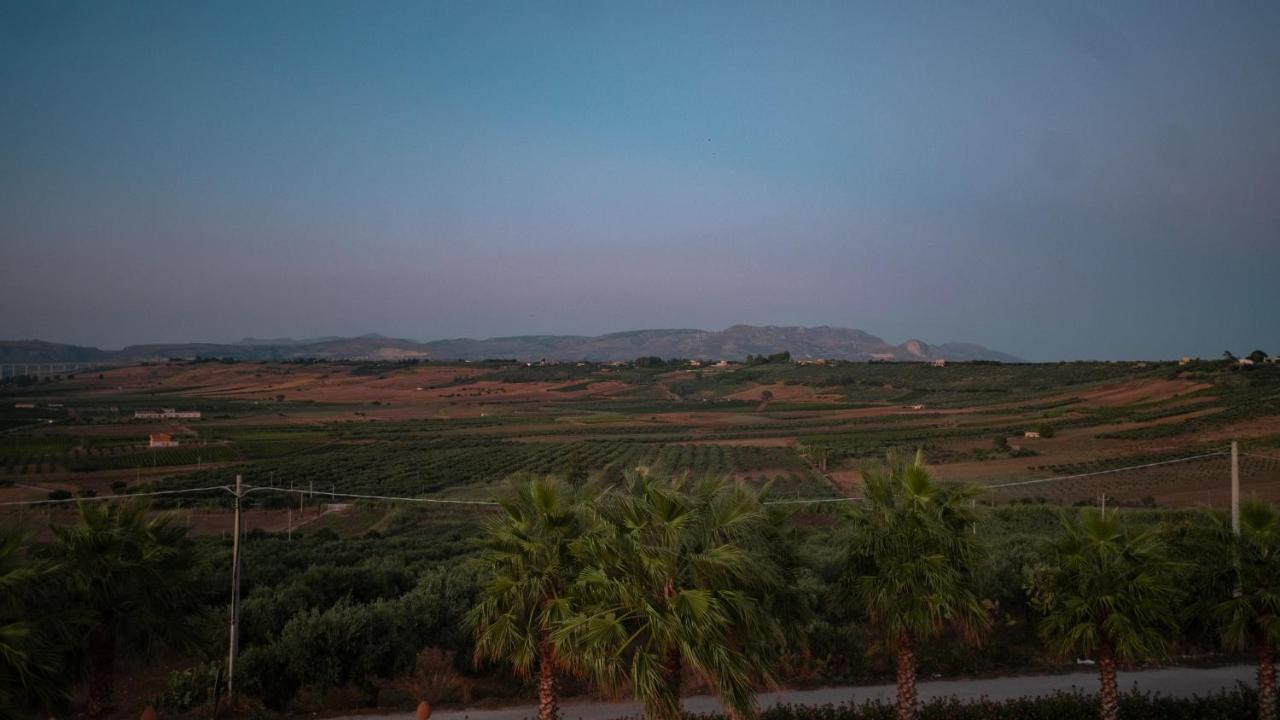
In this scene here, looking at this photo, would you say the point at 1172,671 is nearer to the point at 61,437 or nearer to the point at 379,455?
the point at 379,455

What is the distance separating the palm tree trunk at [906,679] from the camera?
9.49 metres

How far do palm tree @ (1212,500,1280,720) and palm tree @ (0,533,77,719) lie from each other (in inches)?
522

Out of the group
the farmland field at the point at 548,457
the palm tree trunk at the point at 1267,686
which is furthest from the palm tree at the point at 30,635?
the palm tree trunk at the point at 1267,686

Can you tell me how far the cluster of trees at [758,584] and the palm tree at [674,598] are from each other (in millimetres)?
19

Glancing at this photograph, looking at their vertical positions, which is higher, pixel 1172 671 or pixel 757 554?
pixel 757 554

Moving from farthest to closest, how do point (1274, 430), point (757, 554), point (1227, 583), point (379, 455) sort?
point (379, 455) < point (1274, 430) < point (1227, 583) < point (757, 554)

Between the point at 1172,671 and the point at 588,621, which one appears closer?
the point at 588,621

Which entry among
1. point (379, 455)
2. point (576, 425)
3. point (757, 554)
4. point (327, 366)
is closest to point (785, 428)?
point (576, 425)

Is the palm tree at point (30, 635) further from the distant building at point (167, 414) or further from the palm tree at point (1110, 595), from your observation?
the distant building at point (167, 414)

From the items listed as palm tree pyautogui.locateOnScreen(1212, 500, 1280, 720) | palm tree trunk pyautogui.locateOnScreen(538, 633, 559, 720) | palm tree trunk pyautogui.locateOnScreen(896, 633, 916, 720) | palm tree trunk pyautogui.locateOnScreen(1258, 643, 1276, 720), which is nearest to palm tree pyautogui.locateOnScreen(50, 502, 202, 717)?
palm tree trunk pyautogui.locateOnScreen(538, 633, 559, 720)

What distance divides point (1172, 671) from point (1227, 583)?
3.88 meters

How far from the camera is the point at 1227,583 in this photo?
9875 millimetres

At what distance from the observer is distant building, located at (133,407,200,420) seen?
8500 centimetres

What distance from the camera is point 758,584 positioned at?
Answer: 8664 mm
